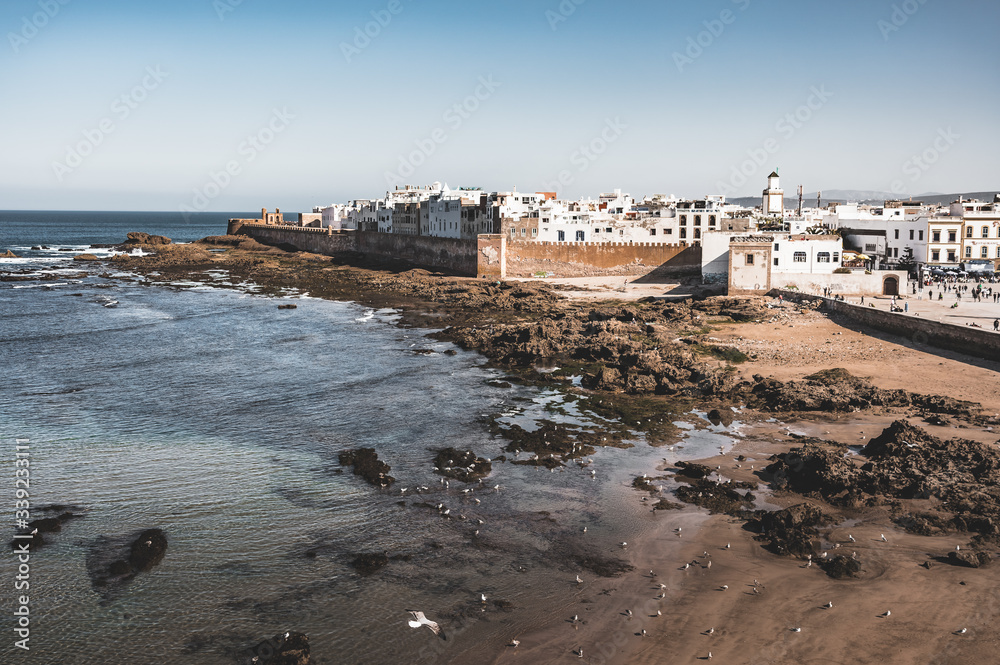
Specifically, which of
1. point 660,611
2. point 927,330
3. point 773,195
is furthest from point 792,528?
point 773,195

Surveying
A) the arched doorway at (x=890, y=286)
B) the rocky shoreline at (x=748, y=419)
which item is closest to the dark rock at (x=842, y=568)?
the rocky shoreline at (x=748, y=419)

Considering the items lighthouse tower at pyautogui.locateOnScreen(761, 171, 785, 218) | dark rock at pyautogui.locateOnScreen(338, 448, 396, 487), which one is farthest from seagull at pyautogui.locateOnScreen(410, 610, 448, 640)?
lighthouse tower at pyautogui.locateOnScreen(761, 171, 785, 218)

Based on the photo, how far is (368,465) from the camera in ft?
67.8

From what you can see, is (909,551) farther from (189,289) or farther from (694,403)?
(189,289)

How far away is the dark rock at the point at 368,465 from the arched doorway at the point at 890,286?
3745cm

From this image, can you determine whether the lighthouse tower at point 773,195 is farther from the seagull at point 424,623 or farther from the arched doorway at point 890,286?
the seagull at point 424,623

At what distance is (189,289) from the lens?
6738 centimetres

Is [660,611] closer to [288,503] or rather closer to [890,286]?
[288,503]

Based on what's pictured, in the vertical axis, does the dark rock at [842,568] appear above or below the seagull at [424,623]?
above

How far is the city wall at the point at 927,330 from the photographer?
98.7 feet

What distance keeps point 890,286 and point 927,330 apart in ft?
44.5

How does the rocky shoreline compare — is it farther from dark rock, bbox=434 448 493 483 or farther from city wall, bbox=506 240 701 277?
city wall, bbox=506 240 701 277

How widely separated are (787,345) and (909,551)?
69.5ft

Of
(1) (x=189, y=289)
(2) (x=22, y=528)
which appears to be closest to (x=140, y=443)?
(2) (x=22, y=528)
